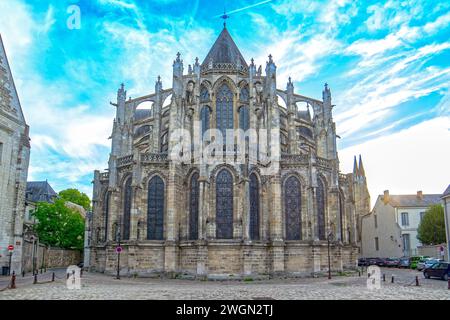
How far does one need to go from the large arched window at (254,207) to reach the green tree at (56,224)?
1017 inches

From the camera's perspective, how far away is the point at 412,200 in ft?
171

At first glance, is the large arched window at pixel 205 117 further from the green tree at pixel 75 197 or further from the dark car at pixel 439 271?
the green tree at pixel 75 197

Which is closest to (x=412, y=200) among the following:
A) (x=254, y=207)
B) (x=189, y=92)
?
(x=254, y=207)

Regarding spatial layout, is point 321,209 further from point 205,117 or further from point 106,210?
point 106,210

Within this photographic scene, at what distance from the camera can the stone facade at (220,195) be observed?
1114 inches

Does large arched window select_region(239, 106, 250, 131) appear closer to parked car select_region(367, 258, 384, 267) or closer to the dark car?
the dark car

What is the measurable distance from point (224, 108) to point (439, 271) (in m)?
18.6

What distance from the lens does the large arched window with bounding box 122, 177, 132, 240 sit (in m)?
30.1

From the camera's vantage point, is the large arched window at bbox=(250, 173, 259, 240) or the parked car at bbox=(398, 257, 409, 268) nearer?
the large arched window at bbox=(250, 173, 259, 240)

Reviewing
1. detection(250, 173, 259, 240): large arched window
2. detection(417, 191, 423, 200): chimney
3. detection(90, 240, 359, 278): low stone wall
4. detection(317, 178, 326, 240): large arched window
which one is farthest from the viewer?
detection(417, 191, 423, 200): chimney

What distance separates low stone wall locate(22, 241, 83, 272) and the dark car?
28956 millimetres

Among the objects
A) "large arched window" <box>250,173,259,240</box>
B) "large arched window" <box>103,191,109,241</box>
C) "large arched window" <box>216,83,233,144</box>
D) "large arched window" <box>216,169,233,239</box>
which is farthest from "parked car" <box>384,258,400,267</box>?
"large arched window" <box>103,191,109,241</box>

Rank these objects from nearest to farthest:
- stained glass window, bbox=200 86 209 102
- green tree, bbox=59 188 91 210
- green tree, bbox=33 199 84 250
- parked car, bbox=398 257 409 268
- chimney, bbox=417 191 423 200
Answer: stained glass window, bbox=200 86 209 102 < parked car, bbox=398 257 409 268 < green tree, bbox=33 199 84 250 < chimney, bbox=417 191 423 200 < green tree, bbox=59 188 91 210

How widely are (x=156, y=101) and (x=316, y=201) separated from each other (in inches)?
601
